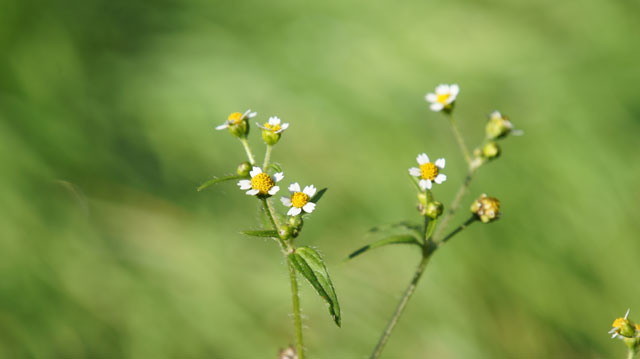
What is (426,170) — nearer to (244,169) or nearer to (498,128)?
(498,128)

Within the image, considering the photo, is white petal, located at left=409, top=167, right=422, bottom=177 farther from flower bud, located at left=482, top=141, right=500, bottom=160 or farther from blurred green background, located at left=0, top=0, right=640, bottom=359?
blurred green background, located at left=0, top=0, right=640, bottom=359

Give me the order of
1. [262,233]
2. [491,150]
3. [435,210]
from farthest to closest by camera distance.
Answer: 1. [491,150]
2. [435,210]
3. [262,233]

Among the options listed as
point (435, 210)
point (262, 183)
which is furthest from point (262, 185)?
point (435, 210)

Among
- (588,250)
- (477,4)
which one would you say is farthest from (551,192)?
(477,4)

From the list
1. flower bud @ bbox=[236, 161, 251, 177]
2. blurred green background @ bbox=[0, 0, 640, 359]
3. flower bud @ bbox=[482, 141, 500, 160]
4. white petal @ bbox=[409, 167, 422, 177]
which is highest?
blurred green background @ bbox=[0, 0, 640, 359]

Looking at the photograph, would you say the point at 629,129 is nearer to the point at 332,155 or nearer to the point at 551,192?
the point at 551,192

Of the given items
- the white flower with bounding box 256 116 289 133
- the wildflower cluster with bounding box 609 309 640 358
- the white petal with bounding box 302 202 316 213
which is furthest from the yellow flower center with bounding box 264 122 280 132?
the wildflower cluster with bounding box 609 309 640 358
